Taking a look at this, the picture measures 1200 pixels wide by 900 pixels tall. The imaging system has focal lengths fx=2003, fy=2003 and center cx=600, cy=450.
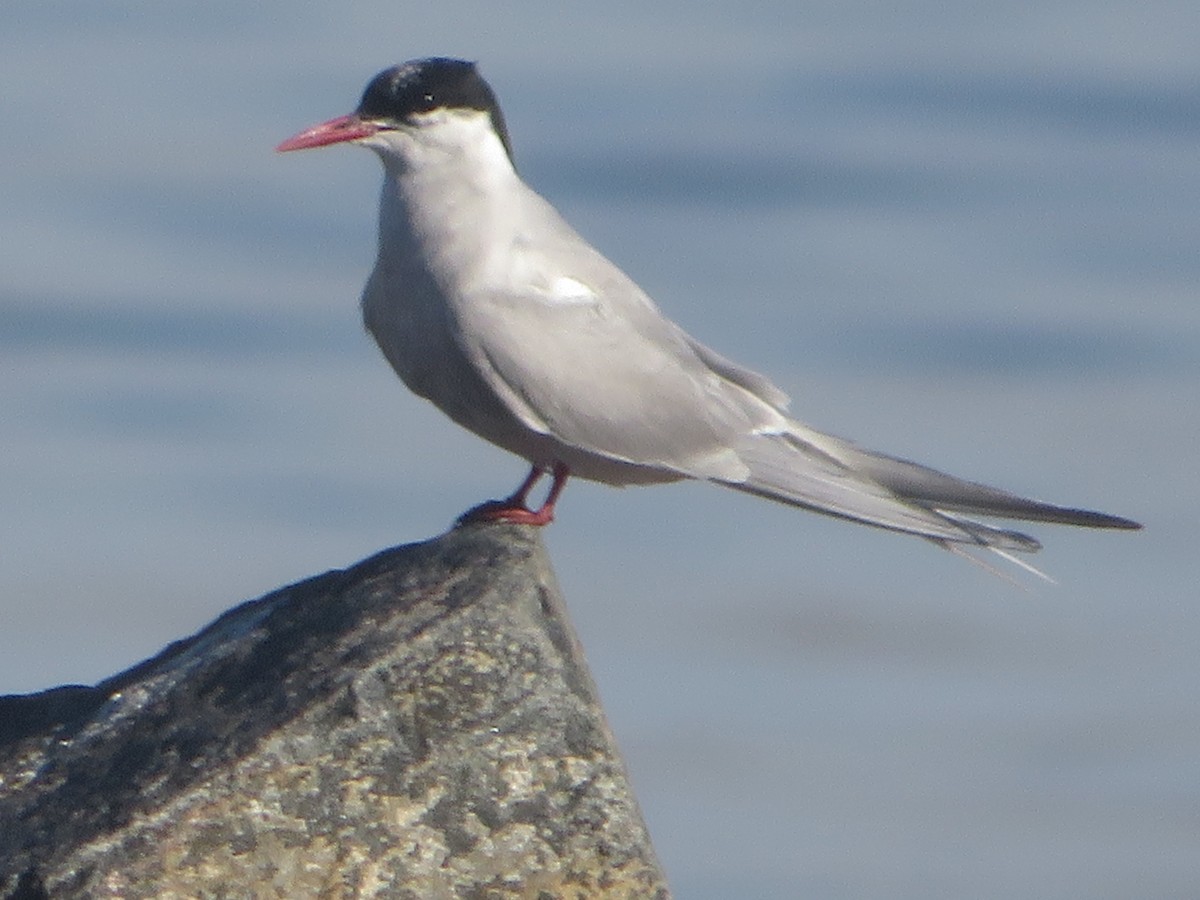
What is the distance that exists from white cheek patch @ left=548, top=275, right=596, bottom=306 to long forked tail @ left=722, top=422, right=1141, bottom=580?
1.84 ft

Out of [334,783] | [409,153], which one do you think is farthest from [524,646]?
[409,153]

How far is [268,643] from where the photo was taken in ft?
12.3

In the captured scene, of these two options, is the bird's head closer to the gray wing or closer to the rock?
the gray wing

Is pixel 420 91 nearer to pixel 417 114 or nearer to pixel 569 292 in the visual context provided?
pixel 417 114

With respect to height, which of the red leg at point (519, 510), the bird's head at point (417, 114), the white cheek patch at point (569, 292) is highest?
the bird's head at point (417, 114)

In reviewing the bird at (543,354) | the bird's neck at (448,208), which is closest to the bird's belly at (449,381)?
the bird at (543,354)

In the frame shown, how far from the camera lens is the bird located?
482 cm

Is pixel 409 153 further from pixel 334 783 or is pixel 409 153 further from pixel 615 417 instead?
pixel 334 783

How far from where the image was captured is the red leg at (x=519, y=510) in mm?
4602

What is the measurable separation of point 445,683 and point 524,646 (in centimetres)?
16

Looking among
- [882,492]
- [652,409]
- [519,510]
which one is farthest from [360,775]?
[882,492]

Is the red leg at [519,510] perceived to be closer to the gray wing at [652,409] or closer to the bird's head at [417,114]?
the gray wing at [652,409]

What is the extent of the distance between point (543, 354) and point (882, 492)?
38.0 inches

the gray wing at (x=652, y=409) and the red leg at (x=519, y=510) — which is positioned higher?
the gray wing at (x=652, y=409)
